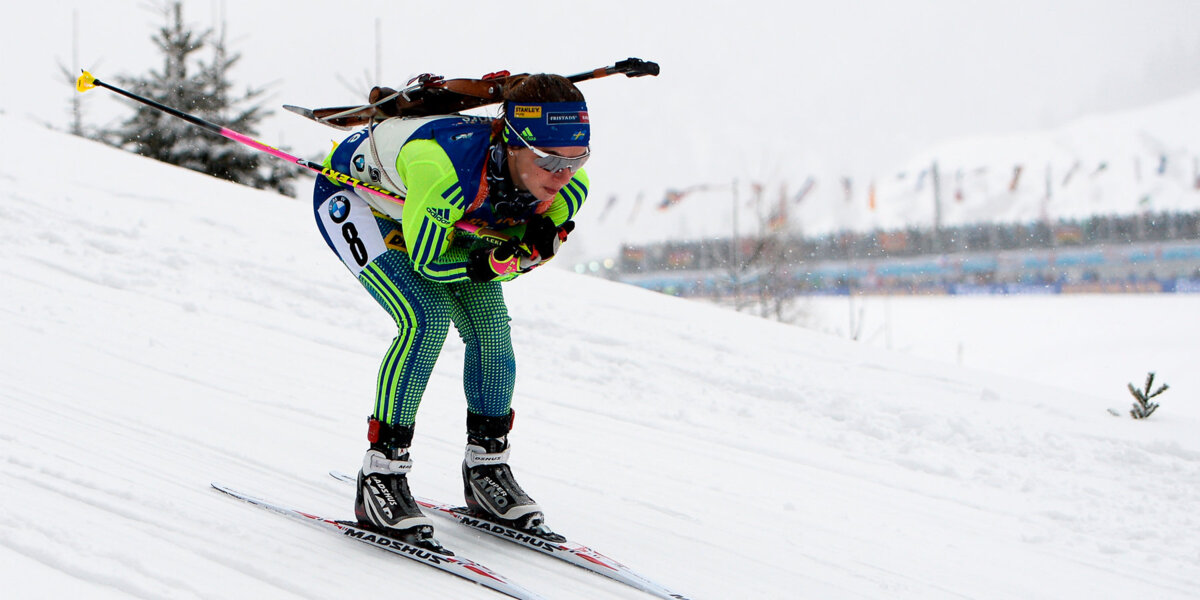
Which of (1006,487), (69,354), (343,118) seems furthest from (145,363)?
(1006,487)

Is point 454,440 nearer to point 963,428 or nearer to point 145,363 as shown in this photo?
point 145,363

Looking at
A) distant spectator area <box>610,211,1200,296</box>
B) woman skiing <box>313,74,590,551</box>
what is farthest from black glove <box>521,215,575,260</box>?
distant spectator area <box>610,211,1200,296</box>

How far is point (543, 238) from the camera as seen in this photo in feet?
9.05

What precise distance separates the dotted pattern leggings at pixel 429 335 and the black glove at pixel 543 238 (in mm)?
332

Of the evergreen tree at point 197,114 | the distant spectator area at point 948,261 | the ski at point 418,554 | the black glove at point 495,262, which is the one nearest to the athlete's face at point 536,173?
the black glove at point 495,262

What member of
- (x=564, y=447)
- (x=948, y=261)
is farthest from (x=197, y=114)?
(x=948, y=261)

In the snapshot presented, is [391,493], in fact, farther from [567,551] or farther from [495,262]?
[495,262]

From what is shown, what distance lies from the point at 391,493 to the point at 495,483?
418 millimetres

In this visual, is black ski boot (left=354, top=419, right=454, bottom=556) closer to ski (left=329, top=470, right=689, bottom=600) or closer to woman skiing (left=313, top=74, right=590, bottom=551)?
woman skiing (left=313, top=74, right=590, bottom=551)

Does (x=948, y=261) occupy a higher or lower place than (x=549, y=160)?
higher

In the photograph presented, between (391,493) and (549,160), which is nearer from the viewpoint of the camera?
(549,160)

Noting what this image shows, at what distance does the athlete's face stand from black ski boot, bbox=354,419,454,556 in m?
0.88

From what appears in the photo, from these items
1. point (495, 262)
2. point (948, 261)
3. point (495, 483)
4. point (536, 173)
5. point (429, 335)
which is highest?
point (948, 261)

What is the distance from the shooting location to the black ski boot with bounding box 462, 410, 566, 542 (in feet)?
10.3
